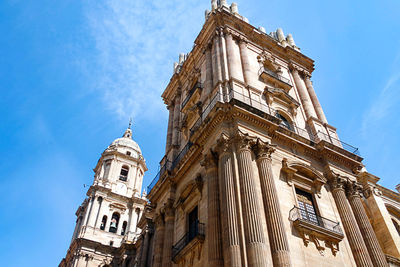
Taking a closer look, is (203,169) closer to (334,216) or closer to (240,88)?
(240,88)

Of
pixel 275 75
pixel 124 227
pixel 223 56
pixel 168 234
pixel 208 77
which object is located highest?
pixel 124 227

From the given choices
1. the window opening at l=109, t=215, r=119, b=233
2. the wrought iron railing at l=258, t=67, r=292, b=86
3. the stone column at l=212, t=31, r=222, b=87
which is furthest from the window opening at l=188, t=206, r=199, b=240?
the window opening at l=109, t=215, r=119, b=233

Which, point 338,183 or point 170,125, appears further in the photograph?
point 170,125

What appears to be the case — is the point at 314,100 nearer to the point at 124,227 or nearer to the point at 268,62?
the point at 268,62

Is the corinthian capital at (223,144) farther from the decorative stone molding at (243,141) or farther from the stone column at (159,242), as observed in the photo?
the stone column at (159,242)

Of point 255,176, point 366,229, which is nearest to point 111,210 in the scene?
point 255,176

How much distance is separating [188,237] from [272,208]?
5428mm

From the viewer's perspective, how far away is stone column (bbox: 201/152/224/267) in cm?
1578

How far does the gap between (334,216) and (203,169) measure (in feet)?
25.1

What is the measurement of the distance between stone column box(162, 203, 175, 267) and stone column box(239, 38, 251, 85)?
380 inches

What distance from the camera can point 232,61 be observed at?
25.6 meters

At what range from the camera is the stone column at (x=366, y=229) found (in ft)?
62.1

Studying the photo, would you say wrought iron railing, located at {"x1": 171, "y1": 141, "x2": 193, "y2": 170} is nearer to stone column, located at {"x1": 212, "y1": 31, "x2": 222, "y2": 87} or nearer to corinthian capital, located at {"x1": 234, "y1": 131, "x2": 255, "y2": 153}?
stone column, located at {"x1": 212, "y1": 31, "x2": 222, "y2": 87}

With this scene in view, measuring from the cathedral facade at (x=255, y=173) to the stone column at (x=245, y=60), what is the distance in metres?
0.11
